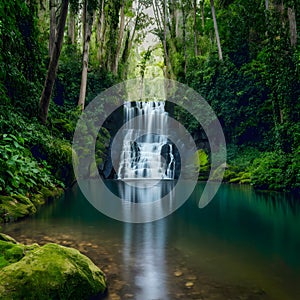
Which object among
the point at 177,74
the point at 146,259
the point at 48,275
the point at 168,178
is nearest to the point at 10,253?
the point at 48,275

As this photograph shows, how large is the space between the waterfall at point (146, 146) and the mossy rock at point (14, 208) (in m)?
12.3

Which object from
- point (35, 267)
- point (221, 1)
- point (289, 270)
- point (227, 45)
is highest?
point (221, 1)

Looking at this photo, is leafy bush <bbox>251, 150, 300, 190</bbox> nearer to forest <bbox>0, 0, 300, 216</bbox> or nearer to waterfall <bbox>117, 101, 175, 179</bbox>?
forest <bbox>0, 0, 300, 216</bbox>

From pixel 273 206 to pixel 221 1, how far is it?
62.4 feet

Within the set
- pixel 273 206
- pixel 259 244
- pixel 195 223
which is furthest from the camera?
pixel 273 206

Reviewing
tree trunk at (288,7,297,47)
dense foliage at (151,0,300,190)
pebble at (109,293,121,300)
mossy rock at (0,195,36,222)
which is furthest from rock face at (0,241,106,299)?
tree trunk at (288,7,297,47)

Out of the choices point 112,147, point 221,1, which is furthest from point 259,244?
point 221,1

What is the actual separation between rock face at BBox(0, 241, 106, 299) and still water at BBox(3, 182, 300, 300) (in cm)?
31

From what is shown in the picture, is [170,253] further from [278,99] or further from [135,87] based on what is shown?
[135,87]

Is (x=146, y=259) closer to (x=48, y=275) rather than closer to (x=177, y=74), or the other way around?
(x=48, y=275)

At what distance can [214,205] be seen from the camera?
30.8 ft

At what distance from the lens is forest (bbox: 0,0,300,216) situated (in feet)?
30.7

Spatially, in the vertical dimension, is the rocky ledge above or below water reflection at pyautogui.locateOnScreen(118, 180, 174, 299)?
above

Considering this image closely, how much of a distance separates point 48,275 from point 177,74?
24430 mm
